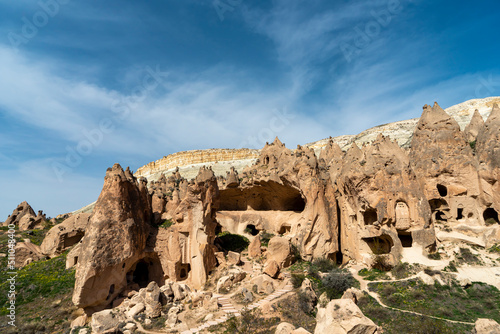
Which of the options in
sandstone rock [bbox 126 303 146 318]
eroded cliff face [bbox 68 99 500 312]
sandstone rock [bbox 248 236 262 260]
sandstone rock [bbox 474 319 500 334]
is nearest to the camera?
sandstone rock [bbox 474 319 500 334]

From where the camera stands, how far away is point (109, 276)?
20.5m

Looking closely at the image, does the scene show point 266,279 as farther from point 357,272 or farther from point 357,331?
point 357,331

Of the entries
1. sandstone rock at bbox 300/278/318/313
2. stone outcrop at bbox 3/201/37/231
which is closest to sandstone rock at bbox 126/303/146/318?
sandstone rock at bbox 300/278/318/313

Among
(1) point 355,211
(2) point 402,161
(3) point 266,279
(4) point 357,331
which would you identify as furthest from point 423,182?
(4) point 357,331

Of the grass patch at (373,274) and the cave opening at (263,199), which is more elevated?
the cave opening at (263,199)

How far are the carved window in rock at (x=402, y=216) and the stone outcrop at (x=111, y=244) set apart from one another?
1768 cm

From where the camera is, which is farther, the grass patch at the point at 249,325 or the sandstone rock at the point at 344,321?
the grass patch at the point at 249,325

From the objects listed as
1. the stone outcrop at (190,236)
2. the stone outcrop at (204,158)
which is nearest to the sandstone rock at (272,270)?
the stone outcrop at (190,236)

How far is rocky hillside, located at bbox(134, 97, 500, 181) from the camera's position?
2897 inches

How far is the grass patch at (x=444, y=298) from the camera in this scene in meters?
15.9

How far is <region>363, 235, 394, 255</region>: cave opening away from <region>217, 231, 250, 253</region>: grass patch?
11.2m

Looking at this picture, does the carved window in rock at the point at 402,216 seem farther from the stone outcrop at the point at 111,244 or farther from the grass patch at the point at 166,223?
the stone outcrop at the point at 111,244

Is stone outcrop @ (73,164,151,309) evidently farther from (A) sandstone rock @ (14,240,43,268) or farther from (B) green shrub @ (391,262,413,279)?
(B) green shrub @ (391,262,413,279)

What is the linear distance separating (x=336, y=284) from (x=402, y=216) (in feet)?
22.8
